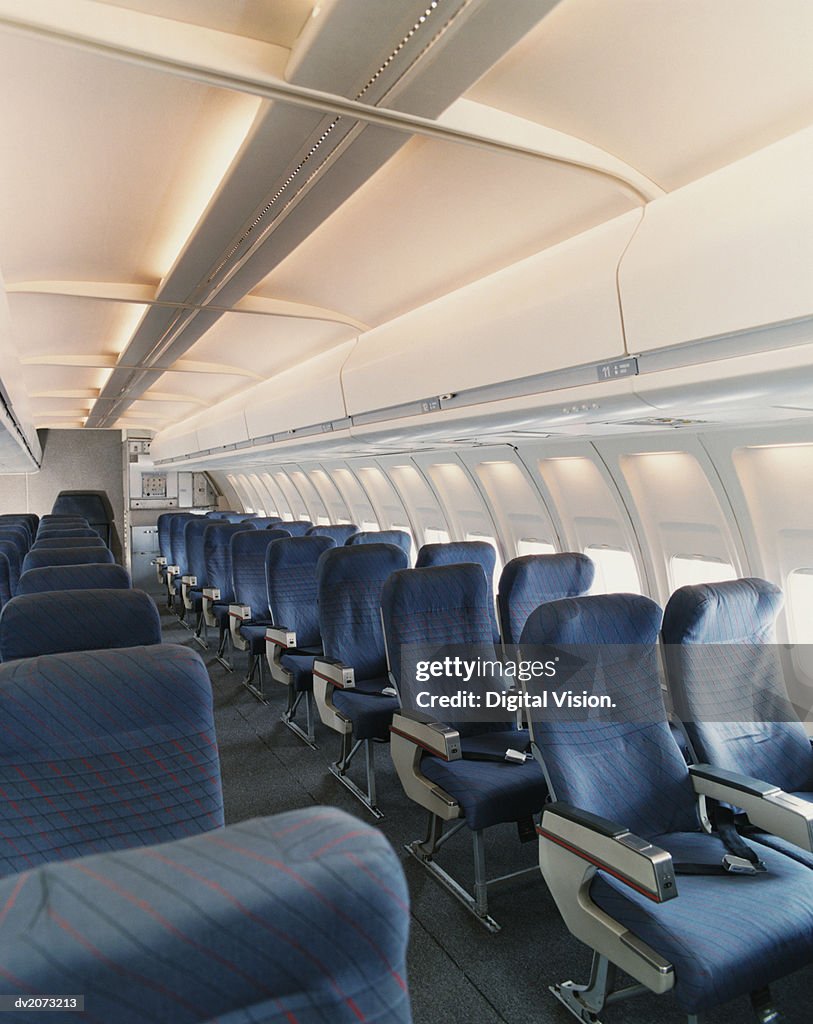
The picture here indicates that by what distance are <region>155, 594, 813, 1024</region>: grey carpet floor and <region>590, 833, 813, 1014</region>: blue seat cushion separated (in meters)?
0.09

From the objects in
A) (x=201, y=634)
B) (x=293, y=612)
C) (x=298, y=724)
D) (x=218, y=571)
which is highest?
(x=218, y=571)

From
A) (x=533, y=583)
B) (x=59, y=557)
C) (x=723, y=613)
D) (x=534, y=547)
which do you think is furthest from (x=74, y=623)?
(x=534, y=547)

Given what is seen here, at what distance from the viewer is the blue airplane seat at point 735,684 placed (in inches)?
136

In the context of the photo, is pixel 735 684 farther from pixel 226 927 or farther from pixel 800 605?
pixel 226 927

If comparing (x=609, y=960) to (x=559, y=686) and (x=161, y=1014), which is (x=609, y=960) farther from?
(x=161, y=1014)

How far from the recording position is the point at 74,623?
10.4 ft

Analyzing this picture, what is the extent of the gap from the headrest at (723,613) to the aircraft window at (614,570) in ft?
11.1

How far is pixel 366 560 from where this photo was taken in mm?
5398

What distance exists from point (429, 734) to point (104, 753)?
2042 mm

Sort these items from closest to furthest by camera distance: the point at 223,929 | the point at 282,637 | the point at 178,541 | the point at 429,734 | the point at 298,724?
the point at 223,929, the point at 429,734, the point at 282,637, the point at 298,724, the point at 178,541

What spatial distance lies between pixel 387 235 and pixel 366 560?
7.31ft

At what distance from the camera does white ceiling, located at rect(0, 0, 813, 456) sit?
2.47 m

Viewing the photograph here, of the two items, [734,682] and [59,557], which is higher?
[59,557]

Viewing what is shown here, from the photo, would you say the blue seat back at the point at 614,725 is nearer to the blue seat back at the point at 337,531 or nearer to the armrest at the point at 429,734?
the armrest at the point at 429,734
